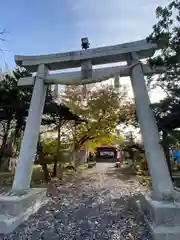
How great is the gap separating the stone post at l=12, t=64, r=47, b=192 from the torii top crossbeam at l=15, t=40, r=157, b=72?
0.25 meters

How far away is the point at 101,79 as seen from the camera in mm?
5254

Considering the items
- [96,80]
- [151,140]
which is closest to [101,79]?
[96,80]

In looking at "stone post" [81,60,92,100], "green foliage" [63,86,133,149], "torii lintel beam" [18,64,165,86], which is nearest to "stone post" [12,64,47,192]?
"torii lintel beam" [18,64,165,86]

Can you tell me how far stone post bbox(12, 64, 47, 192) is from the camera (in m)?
4.67

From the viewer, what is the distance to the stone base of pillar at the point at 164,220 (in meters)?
3.30

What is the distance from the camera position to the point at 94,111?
11.2 metres

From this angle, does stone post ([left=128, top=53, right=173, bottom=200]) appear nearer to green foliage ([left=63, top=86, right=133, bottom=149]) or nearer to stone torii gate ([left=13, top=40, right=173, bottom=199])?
stone torii gate ([left=13, top=40, right=173, bottom=199])

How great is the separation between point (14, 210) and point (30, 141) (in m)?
1.45

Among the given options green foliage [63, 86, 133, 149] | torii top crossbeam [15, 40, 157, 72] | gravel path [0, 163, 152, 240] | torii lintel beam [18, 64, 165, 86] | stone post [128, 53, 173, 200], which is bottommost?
gravel path [0, 163, 152, 240]

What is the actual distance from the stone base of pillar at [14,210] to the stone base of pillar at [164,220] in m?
2.24

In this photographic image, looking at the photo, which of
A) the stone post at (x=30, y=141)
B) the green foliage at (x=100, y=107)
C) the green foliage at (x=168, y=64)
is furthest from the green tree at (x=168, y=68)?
the green foliage at (x=100, y=107)

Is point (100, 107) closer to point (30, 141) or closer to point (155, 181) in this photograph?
point (30, 141)

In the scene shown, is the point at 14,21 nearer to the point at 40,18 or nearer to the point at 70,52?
the point at 40,18

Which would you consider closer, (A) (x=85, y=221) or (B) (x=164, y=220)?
(B) (x=164, y=220)
